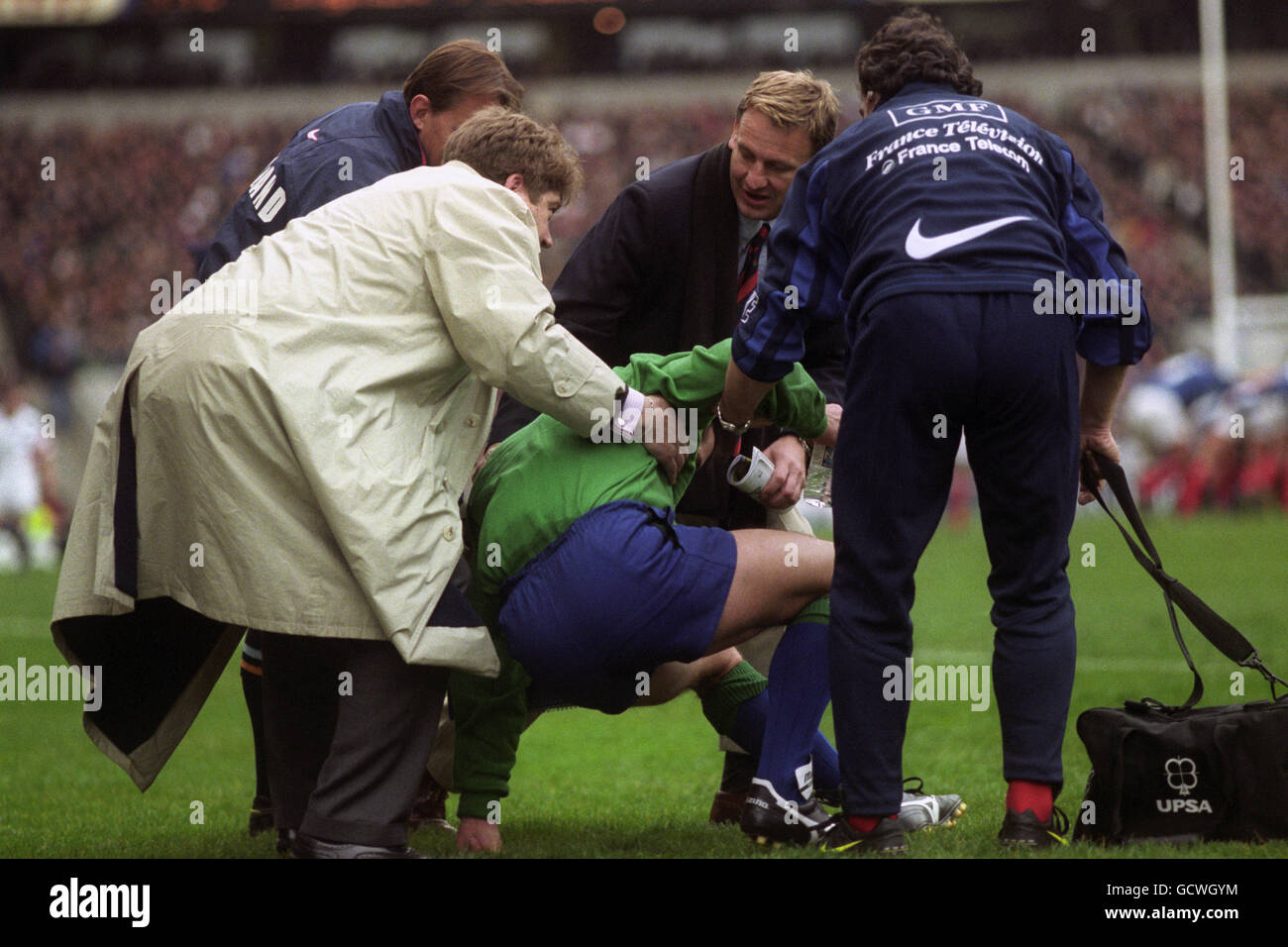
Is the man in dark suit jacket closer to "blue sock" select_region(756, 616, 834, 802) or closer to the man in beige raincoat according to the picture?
"blue sock" select_region(756, 616, 834, 802)

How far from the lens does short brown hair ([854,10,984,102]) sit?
3.88 m

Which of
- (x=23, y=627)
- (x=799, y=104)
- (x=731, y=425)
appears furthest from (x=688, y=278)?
(x=23, y=627)

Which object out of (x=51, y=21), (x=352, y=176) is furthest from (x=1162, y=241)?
(x=352, y=176)

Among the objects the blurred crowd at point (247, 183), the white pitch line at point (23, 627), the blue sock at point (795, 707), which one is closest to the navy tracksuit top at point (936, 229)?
the blue sock at point (795, 707)

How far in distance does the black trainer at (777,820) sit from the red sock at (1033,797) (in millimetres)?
466

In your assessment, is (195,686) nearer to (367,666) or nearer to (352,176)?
(367,666)

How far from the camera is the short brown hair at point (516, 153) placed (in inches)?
150

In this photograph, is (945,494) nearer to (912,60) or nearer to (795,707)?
(795,707)

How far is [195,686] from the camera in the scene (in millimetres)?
3895

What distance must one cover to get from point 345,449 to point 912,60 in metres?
1.65

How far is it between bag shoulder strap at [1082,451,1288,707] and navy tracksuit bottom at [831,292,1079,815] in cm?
36

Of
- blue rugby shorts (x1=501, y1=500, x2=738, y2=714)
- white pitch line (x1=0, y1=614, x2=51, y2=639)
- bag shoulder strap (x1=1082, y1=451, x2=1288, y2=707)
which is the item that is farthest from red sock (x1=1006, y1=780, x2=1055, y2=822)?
white pitch line (x1=0, y1=614, x2=51, y2=639)

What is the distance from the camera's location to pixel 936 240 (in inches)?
140

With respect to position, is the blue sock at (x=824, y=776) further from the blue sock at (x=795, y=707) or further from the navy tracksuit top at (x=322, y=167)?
the navy tracksuit top at (x=322, y=167)
